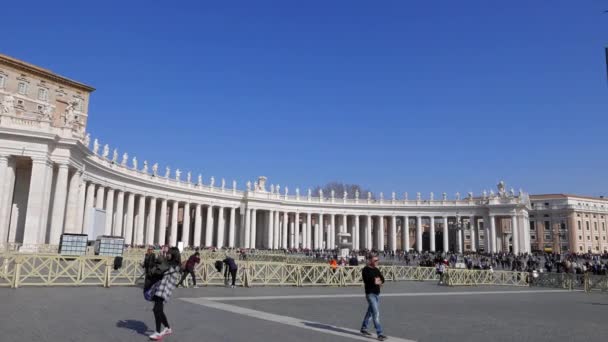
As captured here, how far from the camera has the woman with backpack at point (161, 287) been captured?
9.52 m

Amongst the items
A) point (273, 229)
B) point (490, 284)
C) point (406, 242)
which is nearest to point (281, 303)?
point (490, 284)

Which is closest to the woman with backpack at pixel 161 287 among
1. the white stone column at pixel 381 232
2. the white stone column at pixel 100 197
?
the white stone column at pixel 100 197

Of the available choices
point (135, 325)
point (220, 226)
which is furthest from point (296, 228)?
point (135, 325)

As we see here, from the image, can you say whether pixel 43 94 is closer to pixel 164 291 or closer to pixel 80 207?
pixel 80 207

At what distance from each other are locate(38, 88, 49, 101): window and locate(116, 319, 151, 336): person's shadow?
64.3 m

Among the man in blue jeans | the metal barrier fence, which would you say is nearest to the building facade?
the metal barrier fence

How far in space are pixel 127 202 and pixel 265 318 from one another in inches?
2320

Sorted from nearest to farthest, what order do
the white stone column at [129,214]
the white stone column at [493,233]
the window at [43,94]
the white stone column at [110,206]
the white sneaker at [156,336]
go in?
the white sneaker at [156,336] < the white stone column at [110,206] < the white stone column at [129,214] < the window at [43,94] < the white stone column at [493,233]

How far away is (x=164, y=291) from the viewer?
9.80m

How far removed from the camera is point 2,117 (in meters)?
38.1

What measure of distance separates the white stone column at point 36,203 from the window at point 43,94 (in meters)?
31.2

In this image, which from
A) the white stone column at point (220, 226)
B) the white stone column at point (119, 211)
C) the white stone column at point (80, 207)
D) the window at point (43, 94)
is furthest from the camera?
the white stone column at point (220, 226)

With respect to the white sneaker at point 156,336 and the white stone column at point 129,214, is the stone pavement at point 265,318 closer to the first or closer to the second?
the white sneaker at point 156,336

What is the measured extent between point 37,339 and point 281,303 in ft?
29.7
